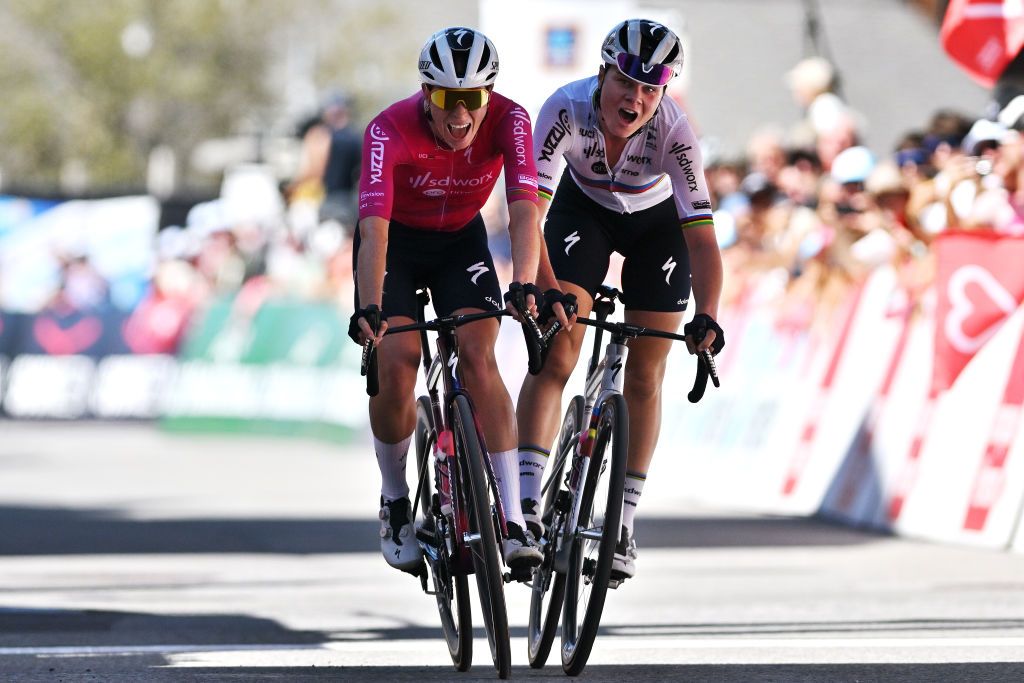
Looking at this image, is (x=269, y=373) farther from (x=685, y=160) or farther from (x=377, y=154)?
(x=377, y=154)

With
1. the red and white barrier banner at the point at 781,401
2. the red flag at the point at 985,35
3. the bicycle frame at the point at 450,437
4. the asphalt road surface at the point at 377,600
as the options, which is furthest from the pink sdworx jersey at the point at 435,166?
the red and white barrier banner at the point at 781,401

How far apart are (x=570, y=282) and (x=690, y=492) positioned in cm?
815

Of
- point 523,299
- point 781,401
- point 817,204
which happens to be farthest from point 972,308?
point 523,299

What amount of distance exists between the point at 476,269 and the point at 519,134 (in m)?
0.61

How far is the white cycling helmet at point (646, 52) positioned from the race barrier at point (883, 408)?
465 cm

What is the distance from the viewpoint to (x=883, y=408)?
41.2 ft

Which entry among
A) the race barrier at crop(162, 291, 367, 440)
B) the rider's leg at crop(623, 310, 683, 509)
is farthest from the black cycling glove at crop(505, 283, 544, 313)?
the race barrier at crop(162, 291, 367, 440)

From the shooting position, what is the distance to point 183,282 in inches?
1110

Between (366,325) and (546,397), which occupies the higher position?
(366,325)

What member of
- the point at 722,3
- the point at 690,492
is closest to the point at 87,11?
the point at 722,3

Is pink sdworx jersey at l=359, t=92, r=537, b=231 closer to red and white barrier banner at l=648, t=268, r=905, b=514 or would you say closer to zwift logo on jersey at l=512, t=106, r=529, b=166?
zwift logo on jersey at l=512, t=106, r=529, b=166

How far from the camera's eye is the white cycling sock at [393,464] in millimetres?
7770

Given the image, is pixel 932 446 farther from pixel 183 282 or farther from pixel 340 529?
pixel 183 282

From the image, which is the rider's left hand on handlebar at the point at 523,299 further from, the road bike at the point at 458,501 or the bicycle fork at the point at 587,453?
the bicycle fork at the point at 587,453
